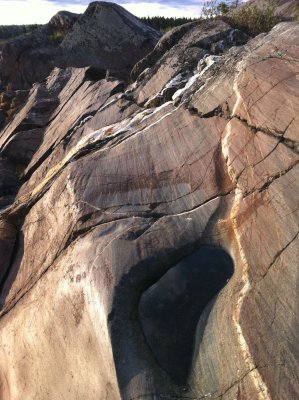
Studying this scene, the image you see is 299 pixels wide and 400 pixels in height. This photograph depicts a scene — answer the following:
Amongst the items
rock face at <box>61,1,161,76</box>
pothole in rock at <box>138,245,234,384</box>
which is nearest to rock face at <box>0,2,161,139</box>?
rock face at <box>61,1,161,76</box>

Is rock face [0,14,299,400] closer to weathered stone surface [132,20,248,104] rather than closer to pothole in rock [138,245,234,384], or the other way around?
pothole in rock [138,245,234,384]

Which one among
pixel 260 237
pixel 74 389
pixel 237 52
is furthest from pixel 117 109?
pixel 74 389

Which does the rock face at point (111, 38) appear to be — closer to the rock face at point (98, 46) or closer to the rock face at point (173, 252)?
the rock face at point (98, 46)

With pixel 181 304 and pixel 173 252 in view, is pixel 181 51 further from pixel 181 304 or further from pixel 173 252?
pixel 181 304

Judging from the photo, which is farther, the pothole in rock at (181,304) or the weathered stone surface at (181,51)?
the weathered stone surface at (181,51)

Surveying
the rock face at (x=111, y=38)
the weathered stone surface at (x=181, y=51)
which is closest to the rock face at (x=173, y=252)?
the weathered stone surface at (x=181, y=51)

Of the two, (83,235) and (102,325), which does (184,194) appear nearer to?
(83,235)

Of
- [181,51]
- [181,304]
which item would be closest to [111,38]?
[181,51]
